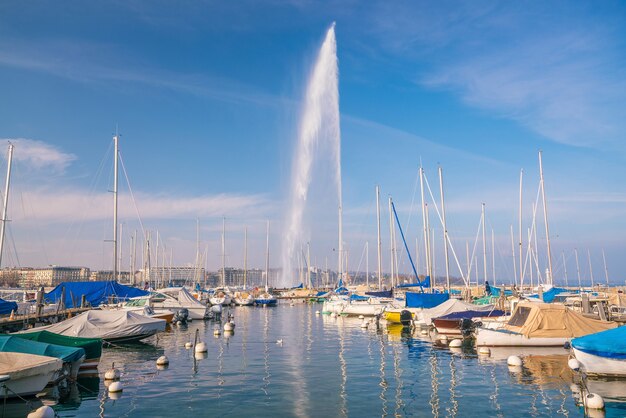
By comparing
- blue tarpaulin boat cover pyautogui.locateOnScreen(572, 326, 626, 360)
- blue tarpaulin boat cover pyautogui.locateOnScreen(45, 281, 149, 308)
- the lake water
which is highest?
blue tarpaulin boat cover pyautogui.locateOnScreen(45, 281, 149, 308)

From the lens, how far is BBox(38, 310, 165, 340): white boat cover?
29734 millimetres

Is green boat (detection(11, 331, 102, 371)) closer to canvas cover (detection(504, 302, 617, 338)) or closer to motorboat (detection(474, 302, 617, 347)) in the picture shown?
motorboat (detection(474, 302, 617, 347))

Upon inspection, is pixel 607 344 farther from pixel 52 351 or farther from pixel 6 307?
pixel 6 307

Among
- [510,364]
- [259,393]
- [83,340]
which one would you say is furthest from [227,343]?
[510,364]

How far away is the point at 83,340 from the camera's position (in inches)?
942

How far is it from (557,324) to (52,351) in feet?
91.9

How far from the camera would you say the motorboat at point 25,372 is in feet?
55.9

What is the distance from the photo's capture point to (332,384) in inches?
855

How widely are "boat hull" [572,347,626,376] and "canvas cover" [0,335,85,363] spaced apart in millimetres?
21963

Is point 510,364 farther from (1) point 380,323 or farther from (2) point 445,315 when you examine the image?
(1) point 380,323

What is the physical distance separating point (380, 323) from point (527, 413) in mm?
36406

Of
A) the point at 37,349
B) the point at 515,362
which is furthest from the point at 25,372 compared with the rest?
the point at 515,362

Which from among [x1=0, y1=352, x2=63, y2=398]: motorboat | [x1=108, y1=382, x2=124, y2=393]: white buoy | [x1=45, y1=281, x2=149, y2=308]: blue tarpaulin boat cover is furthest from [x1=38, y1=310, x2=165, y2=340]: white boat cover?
[x1=45, y1=281, x2=149, y2=308]: blue tarpaulin boat cover

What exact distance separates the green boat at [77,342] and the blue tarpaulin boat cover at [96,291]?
2764 centimetres
